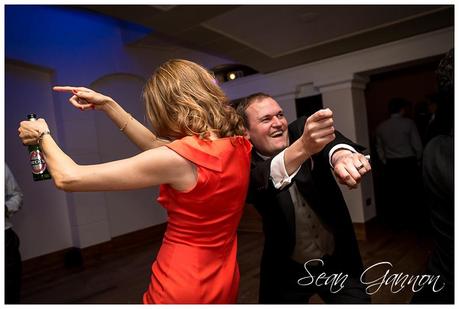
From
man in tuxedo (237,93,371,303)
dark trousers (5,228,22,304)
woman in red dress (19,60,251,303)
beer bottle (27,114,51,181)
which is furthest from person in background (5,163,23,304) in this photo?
man in tuxedo (237,93,371,303)

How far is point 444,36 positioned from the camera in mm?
4043

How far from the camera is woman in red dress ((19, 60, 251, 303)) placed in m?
1.03

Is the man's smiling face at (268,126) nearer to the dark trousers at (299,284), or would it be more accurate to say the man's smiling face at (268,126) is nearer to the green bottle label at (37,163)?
the dark trousers at (299,284)

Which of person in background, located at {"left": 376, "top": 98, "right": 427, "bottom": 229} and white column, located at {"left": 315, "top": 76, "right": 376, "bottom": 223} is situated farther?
person in background, located at {"left": 376, "top": 98, "right": 427, "bottom": 229}

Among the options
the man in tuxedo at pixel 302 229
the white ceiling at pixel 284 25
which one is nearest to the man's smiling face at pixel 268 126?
the man in tuxedo at pixel 302 229

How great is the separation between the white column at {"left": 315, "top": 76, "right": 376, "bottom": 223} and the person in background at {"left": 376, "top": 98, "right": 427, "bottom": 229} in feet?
1.33

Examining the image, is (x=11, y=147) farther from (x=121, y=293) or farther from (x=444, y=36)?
(x=444, y=36)

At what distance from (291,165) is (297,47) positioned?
3.43 meters

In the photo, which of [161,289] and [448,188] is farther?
[161,289]

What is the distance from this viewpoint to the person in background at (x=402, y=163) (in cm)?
483

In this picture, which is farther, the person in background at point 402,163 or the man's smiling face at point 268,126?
the person in background at point 402,163

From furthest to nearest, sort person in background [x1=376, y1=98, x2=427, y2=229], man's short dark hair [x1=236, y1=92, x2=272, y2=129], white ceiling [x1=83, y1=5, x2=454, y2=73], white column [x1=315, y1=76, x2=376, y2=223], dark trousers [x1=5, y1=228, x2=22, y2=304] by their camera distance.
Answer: person in background [x1=376, y1=98, x2=427, y2=229] → white column [x1=315, y1=76, x2=376, y2=223] → white ceiling [x1=83, y1=5, x2=454, y2=73] → dark trousers [x1=5, y1=228, x2=22, y2=304] → man's short dark hair [x1=236, y1=92, x2=272, y2=129]

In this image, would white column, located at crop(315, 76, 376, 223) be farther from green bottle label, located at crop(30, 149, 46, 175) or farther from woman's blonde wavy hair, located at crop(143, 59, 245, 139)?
green bottle label, located at crop(30, 149, 46, 175)

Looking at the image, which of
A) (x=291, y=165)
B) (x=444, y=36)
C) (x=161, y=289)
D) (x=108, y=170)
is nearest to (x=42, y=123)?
(x=108, y=170)
